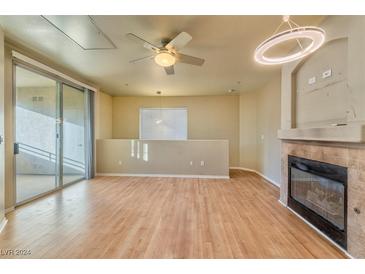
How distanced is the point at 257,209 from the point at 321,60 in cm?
240

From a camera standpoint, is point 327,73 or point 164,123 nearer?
point 327,73

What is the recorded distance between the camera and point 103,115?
6.56 m

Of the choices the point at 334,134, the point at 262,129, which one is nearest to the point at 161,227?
the point at 334,134

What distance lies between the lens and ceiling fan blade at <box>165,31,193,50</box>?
8.05 feet

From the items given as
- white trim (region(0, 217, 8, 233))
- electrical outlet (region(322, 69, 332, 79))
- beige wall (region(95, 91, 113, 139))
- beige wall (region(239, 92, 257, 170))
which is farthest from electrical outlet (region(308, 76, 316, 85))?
beige wall (region(95, 91, 113, 139))

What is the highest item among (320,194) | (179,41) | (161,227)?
(179,41)

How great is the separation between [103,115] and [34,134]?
9.43 ft

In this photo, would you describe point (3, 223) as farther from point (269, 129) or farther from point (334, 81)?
point (269, 129)

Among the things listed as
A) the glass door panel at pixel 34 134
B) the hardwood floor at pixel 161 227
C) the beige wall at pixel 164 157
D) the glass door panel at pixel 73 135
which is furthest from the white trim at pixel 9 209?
the beige wall at pixel 164 157

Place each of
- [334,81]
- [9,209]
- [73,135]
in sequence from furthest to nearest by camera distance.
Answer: [73,135]
[9,209]
[334,81]

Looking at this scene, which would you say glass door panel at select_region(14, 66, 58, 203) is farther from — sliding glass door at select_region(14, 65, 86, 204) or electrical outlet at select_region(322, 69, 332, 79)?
electrical outlet at select_region(322, 69, 332, 79)

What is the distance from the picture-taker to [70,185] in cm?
477
